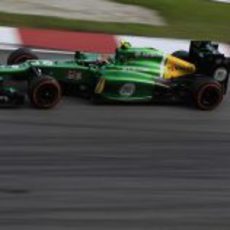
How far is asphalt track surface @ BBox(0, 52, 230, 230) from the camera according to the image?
5531mm

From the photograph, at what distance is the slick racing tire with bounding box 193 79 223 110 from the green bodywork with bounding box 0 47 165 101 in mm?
385

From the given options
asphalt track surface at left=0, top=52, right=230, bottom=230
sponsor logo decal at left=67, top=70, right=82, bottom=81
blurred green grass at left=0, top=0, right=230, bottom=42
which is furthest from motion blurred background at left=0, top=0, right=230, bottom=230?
blurred green grass at left=0, top=0, right=230, bottom=42

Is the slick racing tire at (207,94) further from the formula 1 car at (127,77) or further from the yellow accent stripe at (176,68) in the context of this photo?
the yellow accent stripe at (176,68)

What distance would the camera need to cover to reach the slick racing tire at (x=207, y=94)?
27.6 ft

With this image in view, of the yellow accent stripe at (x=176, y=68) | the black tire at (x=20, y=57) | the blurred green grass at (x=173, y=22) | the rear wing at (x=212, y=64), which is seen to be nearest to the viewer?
the yellow accent stripe at (x=176, y=68)

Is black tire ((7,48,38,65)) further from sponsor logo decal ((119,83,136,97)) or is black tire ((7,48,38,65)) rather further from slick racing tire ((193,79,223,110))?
slick racing tire ((193,79,223,110))

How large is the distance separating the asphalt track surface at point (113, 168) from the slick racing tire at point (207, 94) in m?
0.14

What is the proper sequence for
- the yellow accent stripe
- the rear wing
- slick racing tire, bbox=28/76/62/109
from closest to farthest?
slick racing tire, bbox=28/76/62/109 → the yellow accent stripe → the rear wing

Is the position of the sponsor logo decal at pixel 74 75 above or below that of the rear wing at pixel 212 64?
below

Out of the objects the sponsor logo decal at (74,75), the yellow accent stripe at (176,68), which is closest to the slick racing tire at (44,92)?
the sponsor logo decal at (74,75)

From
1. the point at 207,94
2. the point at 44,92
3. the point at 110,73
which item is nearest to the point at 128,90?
the point at 110,73

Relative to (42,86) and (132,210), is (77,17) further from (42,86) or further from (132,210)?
(132,210)

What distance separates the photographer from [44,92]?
25.7 feet

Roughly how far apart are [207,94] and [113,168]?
2.33 m
